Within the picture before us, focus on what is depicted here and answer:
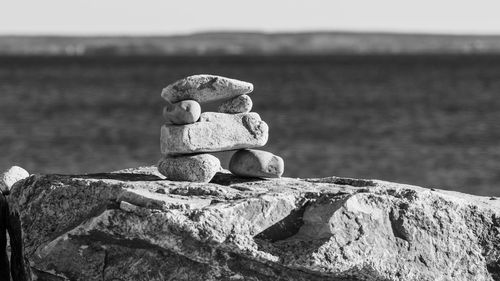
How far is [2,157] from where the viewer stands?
32.5m

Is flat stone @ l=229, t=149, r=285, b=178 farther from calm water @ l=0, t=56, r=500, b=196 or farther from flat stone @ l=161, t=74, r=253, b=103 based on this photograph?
calm water @ l=0, t=56, r=500, b=196

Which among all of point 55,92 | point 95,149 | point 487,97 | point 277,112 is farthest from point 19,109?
point 487,97

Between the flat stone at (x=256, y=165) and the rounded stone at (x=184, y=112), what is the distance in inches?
23.7

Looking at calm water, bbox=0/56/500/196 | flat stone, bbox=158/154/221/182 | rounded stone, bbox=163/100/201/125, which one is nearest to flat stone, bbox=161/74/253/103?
rounded stone, bbox=163/100/201/125


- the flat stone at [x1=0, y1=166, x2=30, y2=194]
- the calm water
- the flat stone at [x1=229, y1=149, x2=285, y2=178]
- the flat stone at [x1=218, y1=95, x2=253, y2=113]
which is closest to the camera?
the flat stone at [x1=229, y1=149, x2=285, y2=178]

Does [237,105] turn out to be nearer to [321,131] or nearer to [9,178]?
[9,178]

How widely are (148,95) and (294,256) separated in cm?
6273

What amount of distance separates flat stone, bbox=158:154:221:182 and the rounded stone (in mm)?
339

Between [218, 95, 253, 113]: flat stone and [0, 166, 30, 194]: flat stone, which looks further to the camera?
[0, 166, 30, 194]: flat stone

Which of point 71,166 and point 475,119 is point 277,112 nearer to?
point 475,119

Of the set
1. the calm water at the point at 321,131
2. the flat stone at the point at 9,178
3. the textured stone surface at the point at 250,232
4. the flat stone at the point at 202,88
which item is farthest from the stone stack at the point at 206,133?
the calm water at the point at 321,131

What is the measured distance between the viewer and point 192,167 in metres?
9.91

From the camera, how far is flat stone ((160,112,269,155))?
9898 mm

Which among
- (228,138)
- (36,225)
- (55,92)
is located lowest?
(55,92)
